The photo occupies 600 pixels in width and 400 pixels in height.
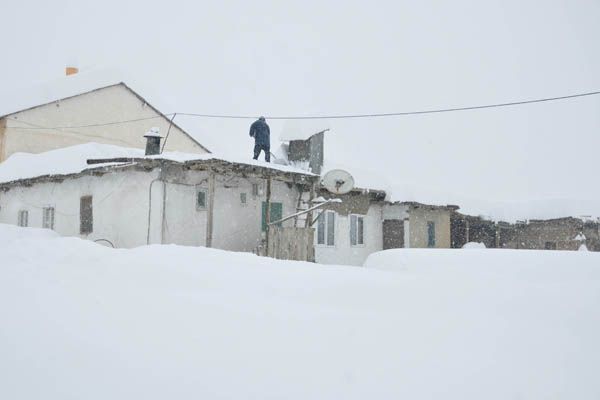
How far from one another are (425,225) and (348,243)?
184 inches

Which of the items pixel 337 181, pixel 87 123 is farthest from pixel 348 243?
pixel 87 123

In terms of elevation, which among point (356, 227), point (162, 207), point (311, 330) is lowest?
point (311, 330)

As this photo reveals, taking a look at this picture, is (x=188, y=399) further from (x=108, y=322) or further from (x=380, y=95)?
(x=380, y=95)

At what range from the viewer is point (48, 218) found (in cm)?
1747

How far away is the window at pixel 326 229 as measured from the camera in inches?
696

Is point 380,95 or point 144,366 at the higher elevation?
point 380,95

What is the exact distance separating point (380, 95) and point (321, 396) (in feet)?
518

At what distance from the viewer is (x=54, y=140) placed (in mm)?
21703

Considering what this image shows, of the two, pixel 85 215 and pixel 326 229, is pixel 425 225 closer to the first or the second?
pixel 326 229

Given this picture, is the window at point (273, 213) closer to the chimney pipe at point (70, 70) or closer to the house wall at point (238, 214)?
the house wall at point (238, 214)

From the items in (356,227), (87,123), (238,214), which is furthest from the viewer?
(87,123)

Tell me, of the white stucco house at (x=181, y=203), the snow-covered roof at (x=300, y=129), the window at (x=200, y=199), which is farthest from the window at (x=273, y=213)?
the snow-covered roof at (x=300, y=129)

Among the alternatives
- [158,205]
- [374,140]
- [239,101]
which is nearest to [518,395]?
[158,205]

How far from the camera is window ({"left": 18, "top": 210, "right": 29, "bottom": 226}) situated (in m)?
18.3
